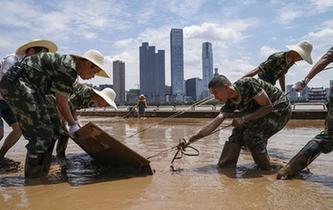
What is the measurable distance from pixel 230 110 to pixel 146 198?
1.91 metres

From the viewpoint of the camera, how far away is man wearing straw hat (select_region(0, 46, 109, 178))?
177 inches

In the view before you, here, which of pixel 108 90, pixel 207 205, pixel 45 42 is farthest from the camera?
pixel 108 90

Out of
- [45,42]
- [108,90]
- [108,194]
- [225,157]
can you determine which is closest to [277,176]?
[225,157]

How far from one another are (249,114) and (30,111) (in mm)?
2490

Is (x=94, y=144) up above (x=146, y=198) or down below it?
above

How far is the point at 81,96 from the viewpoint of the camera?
6.08 meters

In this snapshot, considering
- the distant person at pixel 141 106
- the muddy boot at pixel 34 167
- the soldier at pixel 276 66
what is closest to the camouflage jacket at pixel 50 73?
the muddy boot at pixel 34 167

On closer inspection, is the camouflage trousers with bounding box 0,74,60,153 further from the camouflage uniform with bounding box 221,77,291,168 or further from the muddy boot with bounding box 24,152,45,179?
the camouflage uniform with bounding box 221,77,291,168

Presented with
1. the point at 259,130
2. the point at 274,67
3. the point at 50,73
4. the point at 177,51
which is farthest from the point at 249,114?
the point at 177,51

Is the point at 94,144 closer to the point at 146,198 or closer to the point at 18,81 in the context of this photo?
the point at 18,81

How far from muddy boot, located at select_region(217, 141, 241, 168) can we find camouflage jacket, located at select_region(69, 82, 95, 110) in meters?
2.01

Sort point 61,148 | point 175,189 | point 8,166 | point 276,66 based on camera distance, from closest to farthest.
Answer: point 175,189 < point 8,166 < point 61,148 < point 276,66

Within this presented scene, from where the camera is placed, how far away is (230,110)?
5270mm

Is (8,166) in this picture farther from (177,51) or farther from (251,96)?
(177,51)
